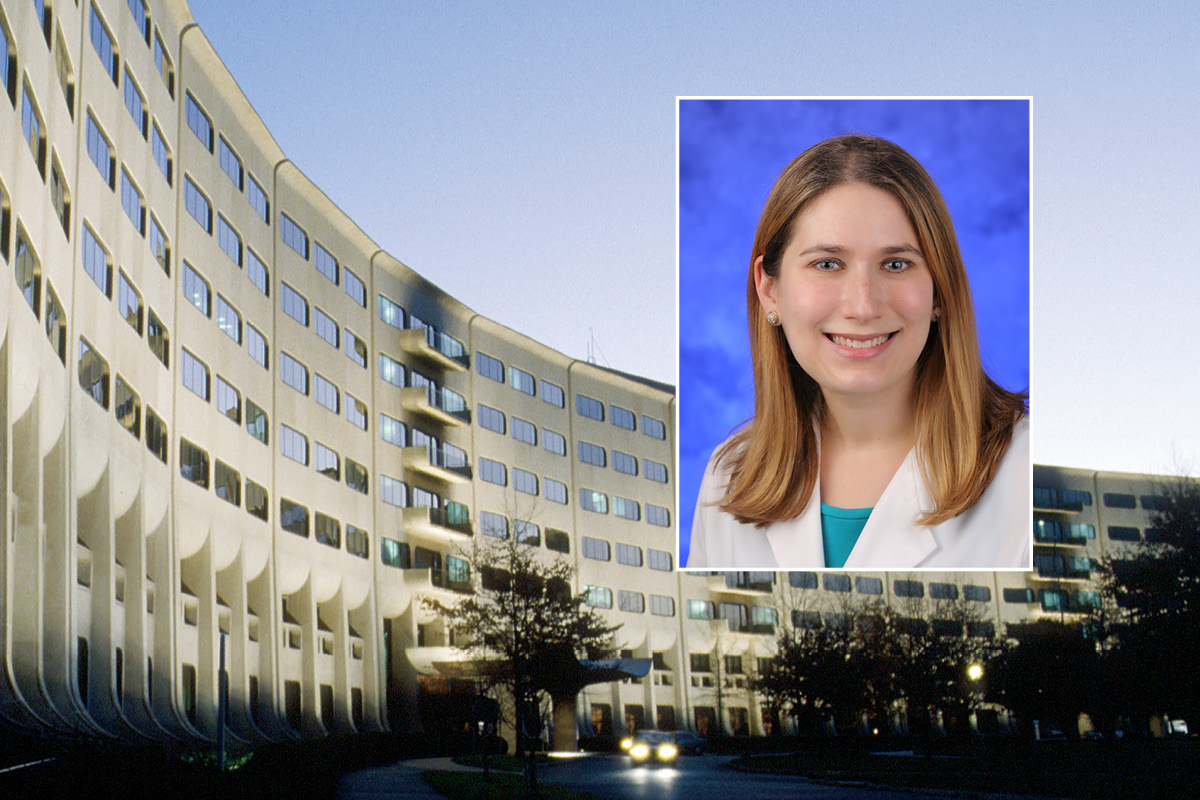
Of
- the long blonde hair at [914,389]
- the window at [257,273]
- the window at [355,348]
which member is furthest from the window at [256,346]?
the long blonde hair at [914,389]

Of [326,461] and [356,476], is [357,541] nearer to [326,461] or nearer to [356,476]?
[356,476]

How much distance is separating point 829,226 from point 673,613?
18780mm

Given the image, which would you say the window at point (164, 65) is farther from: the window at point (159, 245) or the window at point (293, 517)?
the window at point (293, 517)

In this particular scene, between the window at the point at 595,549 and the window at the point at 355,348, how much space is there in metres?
7.59

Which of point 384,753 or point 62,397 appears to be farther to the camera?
point 384,753

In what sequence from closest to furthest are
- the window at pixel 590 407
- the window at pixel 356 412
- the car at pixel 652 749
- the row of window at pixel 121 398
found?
the row of window at pixel 121 398 → the car at pixel 652 749 → the window at pixel 590 407 → the window at pixel 356 412

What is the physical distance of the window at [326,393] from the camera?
3281cm

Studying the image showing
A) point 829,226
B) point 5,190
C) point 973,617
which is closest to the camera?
point 829,226

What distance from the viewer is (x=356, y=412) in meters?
34.1

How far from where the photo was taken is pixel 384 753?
1136 inches

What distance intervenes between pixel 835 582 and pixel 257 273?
15254 mm

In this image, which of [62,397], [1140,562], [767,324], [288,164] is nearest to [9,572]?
[62,397]

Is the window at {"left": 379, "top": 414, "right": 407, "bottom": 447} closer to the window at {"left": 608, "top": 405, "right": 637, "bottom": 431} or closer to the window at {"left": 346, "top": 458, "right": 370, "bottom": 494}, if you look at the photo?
the window at {"left": 346, "top": 458, "right": 370, "bottom": 494}

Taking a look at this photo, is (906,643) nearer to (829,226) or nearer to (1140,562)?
(1140,562)
